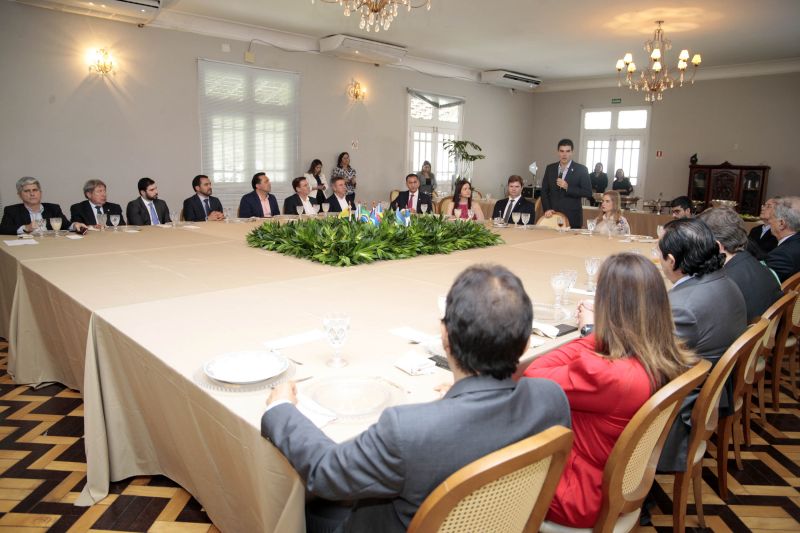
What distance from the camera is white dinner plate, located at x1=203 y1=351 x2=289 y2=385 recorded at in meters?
1.68

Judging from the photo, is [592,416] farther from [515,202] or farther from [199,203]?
[199,203]

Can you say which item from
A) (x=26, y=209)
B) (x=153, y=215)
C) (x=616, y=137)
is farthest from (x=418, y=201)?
(x=616, y=137)

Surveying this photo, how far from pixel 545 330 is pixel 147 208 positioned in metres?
4.91

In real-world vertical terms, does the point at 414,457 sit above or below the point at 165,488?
above

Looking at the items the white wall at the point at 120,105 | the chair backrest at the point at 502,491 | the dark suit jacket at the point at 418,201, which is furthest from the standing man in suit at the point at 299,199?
the chair backrest at the point at 502,491

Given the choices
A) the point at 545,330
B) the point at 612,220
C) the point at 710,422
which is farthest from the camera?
the point at 612,220

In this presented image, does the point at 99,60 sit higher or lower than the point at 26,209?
higher

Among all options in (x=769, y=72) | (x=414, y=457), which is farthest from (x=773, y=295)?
(x=769, y=72)

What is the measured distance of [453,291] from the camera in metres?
1.26

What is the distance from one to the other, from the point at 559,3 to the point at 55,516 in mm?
7050

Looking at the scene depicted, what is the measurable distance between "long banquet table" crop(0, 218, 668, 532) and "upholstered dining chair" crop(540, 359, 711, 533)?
21.0 inches

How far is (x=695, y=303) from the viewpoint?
2.06m

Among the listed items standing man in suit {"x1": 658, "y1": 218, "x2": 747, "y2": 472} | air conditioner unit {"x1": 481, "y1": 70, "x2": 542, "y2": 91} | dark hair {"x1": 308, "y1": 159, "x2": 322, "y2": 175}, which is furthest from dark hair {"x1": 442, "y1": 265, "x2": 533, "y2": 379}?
air conditioner unit {"x1": 481, "y1": 70, "x2": 542, "y2": 91}

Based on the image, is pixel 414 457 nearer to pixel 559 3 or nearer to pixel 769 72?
pixel 559 3
